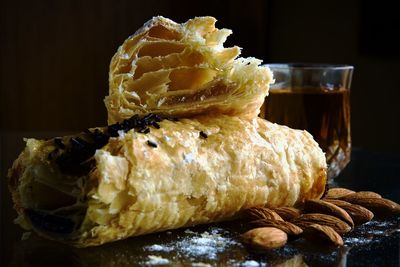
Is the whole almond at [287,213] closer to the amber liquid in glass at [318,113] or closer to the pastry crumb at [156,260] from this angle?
the pastry crumb at [156,260]

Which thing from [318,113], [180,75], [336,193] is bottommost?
[336,193]

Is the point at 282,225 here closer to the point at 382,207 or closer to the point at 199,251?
the point at 199,251

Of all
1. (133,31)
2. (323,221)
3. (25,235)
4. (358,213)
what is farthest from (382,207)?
(133,31)

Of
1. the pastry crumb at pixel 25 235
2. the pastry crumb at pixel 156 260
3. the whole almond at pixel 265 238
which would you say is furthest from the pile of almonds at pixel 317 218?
the pastry crumb at pixel 25 235

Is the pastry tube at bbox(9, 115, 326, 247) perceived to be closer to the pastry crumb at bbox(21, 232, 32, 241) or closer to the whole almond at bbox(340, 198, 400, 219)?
the pastry crumb at bbox(21, 232, 32, 241)

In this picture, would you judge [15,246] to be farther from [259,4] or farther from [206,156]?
[259,4]

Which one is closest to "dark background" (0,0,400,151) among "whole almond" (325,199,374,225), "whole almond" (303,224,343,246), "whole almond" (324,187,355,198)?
"whole almond" (324,187,355,198)
